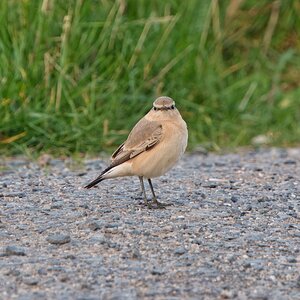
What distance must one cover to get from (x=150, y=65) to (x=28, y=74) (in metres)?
1.63

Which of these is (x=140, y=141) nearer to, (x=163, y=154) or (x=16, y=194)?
(x=163, y=154)

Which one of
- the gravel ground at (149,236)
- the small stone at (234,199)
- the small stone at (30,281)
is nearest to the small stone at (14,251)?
the gravel ground at (149,236)

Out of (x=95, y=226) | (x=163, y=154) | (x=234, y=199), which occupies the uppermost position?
(x=163, y=154)

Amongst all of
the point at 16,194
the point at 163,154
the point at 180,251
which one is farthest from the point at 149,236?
the point at 16,194

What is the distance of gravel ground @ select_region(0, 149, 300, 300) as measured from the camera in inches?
219

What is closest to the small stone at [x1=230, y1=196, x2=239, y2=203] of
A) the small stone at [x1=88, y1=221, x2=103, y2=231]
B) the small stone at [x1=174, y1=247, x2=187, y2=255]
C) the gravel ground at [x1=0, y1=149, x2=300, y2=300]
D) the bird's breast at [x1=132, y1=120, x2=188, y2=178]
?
the gravel ground at [x1=0, y1=149, x2=300, y2=300]

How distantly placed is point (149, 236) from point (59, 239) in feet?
1.96

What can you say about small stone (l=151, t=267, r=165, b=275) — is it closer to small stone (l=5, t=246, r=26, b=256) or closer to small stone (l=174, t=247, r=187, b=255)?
small stone (l=174, t=247, r=187, b=255)

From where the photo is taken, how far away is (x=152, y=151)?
24.6 feet

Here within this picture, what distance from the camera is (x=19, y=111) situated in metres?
9.82

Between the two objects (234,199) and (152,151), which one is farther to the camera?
(234,199)

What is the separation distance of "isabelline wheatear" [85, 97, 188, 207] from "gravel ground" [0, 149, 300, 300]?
0.89 feet

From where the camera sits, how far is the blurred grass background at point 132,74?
10016 mm

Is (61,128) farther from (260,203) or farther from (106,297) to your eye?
(106,297)
